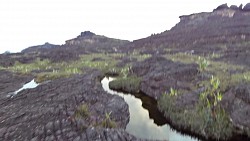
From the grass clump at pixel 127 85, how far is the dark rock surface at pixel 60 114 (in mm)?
6952

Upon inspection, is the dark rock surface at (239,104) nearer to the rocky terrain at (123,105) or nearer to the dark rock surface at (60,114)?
the rocky terrain at (123,105)

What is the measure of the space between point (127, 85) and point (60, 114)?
935 inches

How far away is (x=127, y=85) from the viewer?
4831cm

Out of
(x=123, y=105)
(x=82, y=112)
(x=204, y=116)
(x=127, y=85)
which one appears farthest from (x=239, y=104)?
(x=127, y=85)

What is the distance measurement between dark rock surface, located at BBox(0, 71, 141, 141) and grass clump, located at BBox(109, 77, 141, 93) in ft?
22.8

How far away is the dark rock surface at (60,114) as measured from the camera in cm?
2108

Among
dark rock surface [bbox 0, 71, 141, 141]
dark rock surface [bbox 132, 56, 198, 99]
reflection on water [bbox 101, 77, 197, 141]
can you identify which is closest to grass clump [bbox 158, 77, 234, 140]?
reflection on water [bbox 101, 77, 197, 141]

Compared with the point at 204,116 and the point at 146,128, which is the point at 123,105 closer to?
the point at 146,128

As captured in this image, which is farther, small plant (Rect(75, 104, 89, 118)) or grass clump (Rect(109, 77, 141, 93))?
grass clump (Rect(109, 77, 141, 93))

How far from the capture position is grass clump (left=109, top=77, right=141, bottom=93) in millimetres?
46656

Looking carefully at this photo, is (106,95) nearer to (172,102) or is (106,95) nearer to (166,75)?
(172,102)

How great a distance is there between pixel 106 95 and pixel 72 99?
6.42m

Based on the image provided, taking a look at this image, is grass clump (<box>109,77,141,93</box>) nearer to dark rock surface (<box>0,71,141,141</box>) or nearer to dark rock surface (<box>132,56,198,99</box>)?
dark rock surface (<box>132,56,198,99</box>)

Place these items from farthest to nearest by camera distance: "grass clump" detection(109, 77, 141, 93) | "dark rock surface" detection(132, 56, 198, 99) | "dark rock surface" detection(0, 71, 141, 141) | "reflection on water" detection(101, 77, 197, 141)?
"grass clump" detection(109, 77, 141, 93)
"dark rock surface" detection(132, 56, 198, 99)
"reflection on water" detection(101, 77, 197, 141)
"dark rock surface" detection(0, 71, 141, 141)
